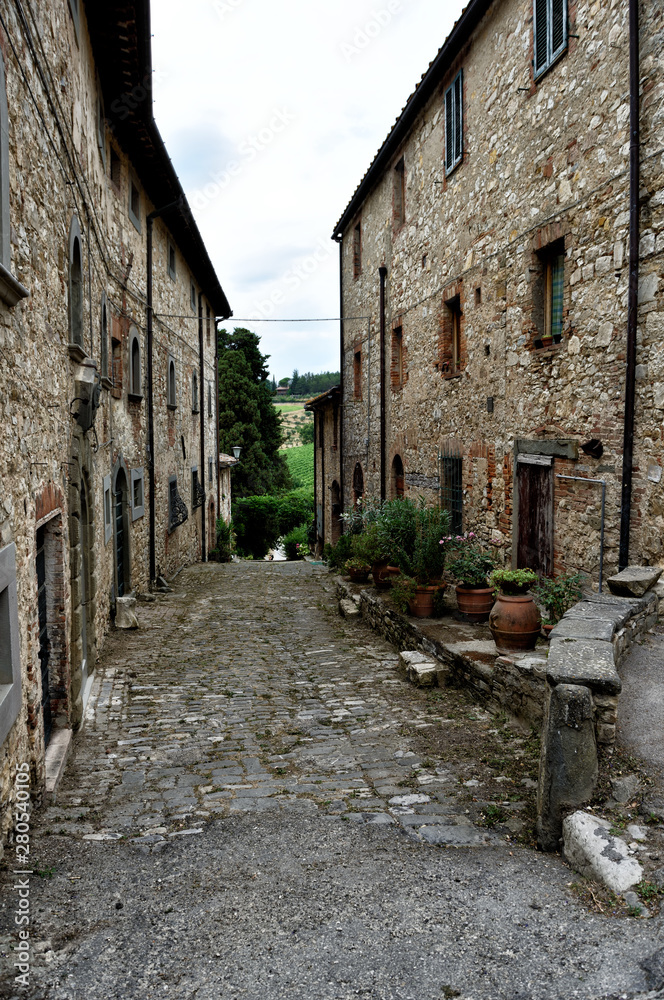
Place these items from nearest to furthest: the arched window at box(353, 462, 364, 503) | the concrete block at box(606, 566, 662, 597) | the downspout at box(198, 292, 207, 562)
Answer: the concrete block at box(606, 566, 662, 597) < the arched window at box(353, 462, 364, 503) < the downspout at box(198, 292, 207, 562)

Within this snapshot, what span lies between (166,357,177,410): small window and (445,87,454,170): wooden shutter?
700cm

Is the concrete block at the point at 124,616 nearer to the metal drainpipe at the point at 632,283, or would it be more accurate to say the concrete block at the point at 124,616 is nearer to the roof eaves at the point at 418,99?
the metal drainpipe at the point at 632,283

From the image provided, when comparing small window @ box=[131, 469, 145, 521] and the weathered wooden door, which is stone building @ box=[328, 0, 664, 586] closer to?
the weathered wooden door

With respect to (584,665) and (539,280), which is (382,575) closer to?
(539,280)

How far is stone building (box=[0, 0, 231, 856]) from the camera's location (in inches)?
144

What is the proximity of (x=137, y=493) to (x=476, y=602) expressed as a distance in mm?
6159

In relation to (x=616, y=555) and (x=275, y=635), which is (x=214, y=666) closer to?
(x=275, y=635)

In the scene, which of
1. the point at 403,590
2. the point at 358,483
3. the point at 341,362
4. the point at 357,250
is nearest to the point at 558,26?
the point at 403,590

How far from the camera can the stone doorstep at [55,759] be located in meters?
4.20

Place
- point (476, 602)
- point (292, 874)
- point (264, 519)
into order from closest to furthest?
point (292, 874) → point (476, 602) → point (264, 519)

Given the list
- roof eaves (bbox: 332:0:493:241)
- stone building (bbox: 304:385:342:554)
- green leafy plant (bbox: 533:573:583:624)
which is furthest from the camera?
stone building (bbox: 304:385:342:554)

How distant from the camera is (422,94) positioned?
1137 cm

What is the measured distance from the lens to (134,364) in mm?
11141

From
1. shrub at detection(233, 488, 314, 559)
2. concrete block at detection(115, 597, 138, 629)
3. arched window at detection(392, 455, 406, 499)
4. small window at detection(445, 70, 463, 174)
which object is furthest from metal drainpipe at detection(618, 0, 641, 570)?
shrub at detection(233, 488, 314, 559)
